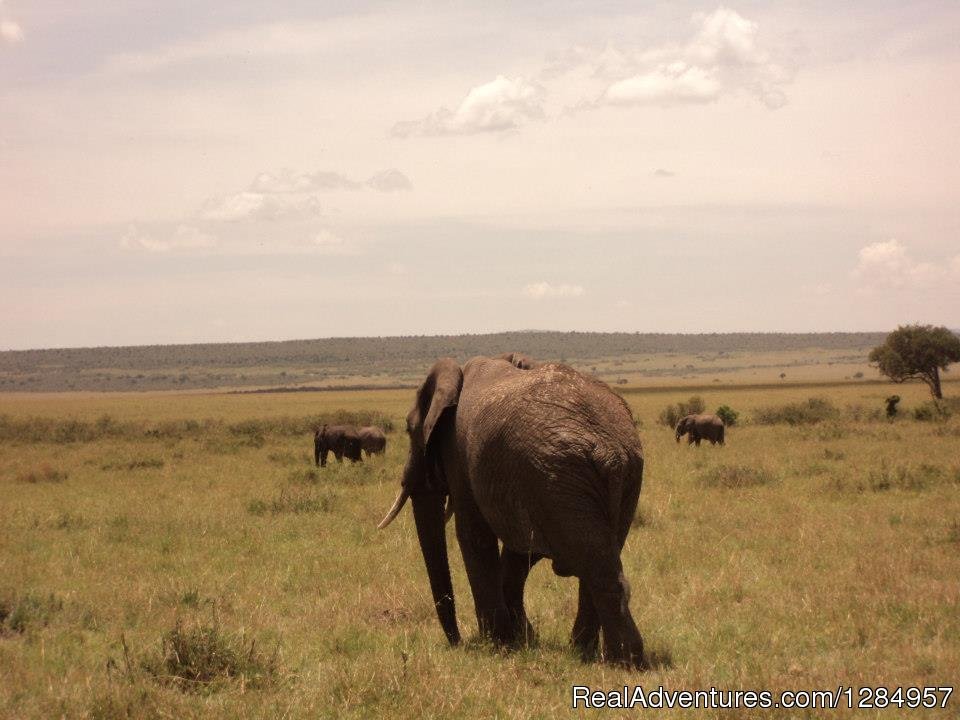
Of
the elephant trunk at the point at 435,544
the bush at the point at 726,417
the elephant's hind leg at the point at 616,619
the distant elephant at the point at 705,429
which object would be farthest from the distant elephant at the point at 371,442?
the elephant's hind leg at the point at 616,619

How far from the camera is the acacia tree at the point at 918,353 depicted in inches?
2136

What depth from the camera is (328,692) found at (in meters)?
6.76

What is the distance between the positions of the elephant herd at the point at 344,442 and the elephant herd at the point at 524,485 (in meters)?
19.9

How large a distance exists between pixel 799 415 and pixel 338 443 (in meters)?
19.3

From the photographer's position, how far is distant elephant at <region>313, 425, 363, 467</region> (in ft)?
92.7

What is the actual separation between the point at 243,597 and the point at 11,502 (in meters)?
10.6

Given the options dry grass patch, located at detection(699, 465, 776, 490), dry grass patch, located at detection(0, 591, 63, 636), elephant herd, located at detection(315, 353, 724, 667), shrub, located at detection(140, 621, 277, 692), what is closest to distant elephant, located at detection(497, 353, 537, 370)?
elephant herd, located at detection(315, 353, 724, 667)

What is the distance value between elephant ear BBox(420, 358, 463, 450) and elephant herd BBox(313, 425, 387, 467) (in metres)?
19.7

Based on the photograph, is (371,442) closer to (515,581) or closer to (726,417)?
(726,417)

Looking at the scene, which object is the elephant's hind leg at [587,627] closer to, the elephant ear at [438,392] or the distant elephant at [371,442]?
the elephant ear at [438,392]

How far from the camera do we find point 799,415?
38.9 meters

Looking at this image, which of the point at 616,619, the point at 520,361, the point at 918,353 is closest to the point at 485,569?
the point at 616,619

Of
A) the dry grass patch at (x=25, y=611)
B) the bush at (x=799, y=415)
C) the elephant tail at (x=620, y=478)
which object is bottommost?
the bush at (x=799, y=415)

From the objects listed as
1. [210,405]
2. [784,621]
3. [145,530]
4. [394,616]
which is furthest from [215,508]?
[210,405]
